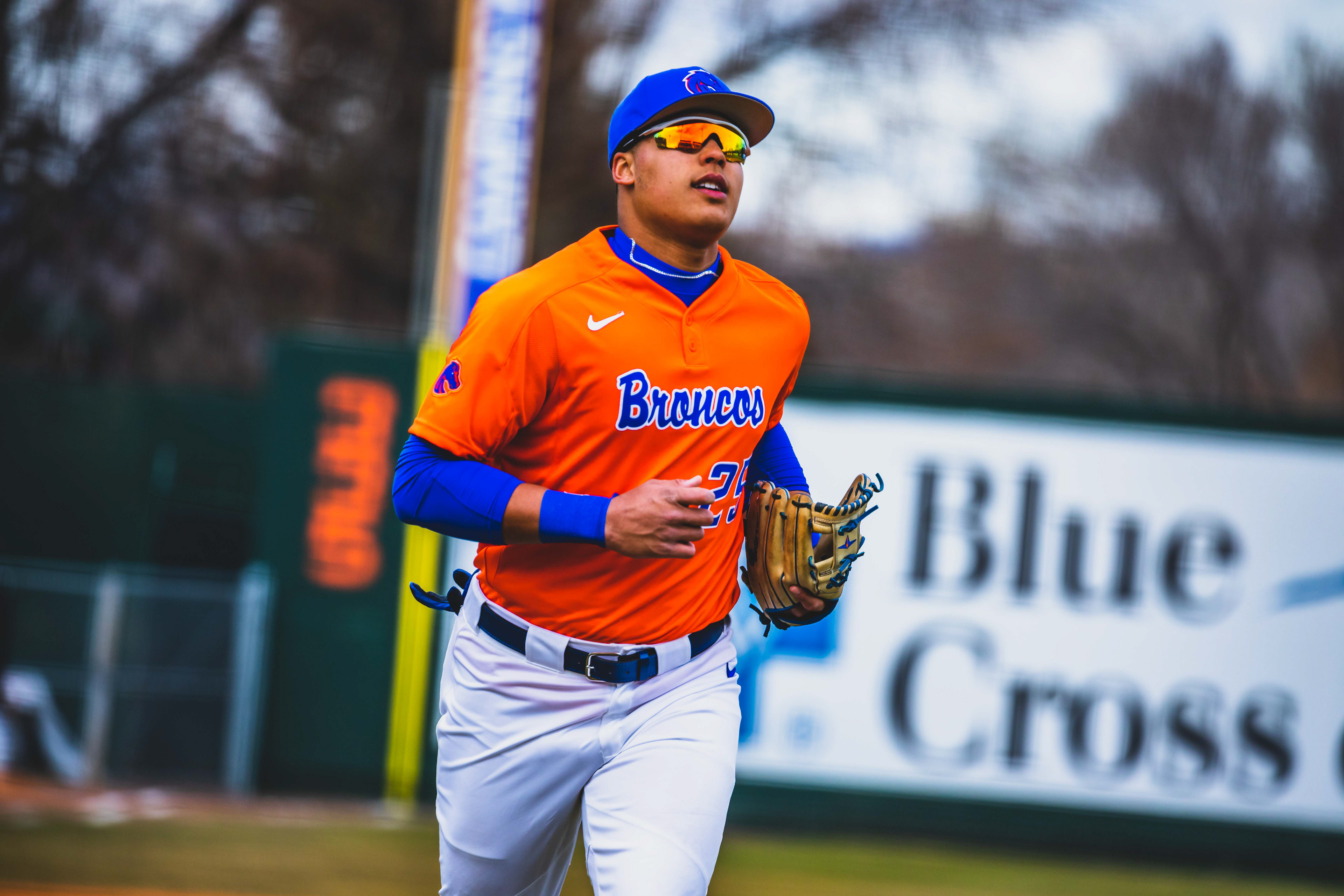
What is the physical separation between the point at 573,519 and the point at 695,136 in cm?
90

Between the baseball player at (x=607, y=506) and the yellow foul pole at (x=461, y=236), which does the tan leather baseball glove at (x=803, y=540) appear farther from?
the yellow foul pole at (x=461, y=236)

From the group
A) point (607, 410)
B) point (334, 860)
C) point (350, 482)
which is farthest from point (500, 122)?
point (607, 410)

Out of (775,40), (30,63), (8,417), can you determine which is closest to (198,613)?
(8,417)

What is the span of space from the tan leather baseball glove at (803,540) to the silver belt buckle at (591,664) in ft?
1.61

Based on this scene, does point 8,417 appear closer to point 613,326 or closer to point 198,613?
point 198,613

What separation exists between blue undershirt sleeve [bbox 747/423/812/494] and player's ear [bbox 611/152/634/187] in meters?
0.74

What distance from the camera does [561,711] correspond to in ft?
10.1

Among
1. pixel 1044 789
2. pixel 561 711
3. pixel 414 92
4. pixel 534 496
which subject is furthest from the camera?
pixel 414 92

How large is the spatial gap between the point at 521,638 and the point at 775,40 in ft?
43.5

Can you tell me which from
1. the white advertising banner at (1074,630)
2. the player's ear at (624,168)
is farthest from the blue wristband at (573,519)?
the white advertising banner at (1074,630)

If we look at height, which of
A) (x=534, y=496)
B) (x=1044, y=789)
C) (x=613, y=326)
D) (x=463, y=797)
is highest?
(x=613, y=326)

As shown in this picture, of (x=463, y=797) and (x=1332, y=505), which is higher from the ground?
(x=1332, y=505)

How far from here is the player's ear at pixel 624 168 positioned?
3160 millimetres

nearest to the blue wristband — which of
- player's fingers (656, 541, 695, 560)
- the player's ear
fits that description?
player's fingers (656, 541, 695, 560)
